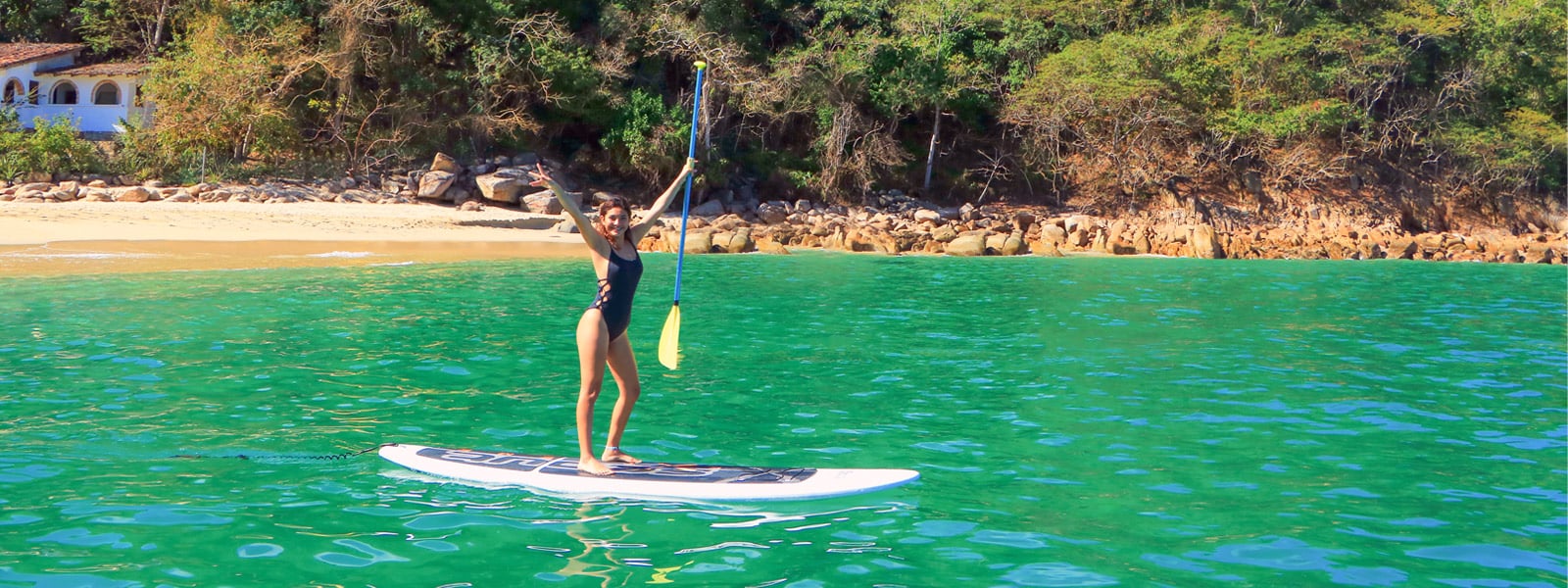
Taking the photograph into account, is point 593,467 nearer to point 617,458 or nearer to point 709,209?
point 617,458

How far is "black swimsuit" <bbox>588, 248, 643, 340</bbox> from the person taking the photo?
673cm

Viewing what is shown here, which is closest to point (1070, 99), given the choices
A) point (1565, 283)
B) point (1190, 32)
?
point (1190, 32)

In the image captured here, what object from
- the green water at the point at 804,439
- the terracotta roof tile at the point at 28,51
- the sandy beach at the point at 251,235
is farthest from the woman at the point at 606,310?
the terracotta roof tile at the point at 28,51

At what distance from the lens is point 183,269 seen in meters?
18.4

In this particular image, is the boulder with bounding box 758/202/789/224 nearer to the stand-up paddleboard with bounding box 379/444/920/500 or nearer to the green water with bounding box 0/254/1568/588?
the green water with bounding box 0/254/1568/588

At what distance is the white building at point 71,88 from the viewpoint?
3106 cm

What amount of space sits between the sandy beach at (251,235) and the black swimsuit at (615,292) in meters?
13.7

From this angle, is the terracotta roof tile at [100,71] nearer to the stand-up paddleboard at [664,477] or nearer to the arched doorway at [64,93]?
the arched doorway at [64,93]

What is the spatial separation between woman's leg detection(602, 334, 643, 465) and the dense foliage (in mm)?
24540

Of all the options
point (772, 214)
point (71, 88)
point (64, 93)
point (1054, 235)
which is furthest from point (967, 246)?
point (64, 93)

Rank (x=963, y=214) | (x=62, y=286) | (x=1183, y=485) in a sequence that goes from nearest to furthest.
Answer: (x=1183, y=485), (x=62, y=286), (x=963, y=214)

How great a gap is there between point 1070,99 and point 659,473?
29.3 m

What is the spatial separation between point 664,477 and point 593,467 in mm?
438

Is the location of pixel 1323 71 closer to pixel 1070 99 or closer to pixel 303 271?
pixel 1070 99
